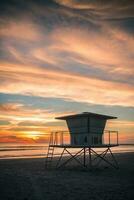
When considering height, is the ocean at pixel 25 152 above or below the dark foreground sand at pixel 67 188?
below

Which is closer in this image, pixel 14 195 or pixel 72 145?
pixel 14 195

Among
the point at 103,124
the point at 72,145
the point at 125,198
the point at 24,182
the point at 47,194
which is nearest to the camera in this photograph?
the point at 125,198

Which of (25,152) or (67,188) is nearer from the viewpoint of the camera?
(67,188)

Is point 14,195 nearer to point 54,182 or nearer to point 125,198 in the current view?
point 54,182

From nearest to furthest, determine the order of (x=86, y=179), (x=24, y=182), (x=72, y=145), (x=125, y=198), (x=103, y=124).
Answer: (x=125, y=198)
(x=24, y=182)
(x=86, y=179)
(x=72, y=145)
(x=103, y=124)

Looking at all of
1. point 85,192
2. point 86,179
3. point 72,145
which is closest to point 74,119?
point 72,145

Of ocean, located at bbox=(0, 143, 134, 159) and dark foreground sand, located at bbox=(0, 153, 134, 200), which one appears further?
ocean, located at bbox=(0, 143, 134, 159)

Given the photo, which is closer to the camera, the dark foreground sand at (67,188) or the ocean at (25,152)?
the dark foreground sand at (67,188)

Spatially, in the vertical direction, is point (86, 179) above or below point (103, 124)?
below

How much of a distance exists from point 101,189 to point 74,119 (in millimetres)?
9891

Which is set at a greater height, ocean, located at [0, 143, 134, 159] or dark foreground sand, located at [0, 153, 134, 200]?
dark foreground sand, located at [0, 153, 134, 200]

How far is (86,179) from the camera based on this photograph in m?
19.2

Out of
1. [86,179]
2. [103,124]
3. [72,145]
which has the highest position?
[103,124]

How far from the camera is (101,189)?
15.5 metres
